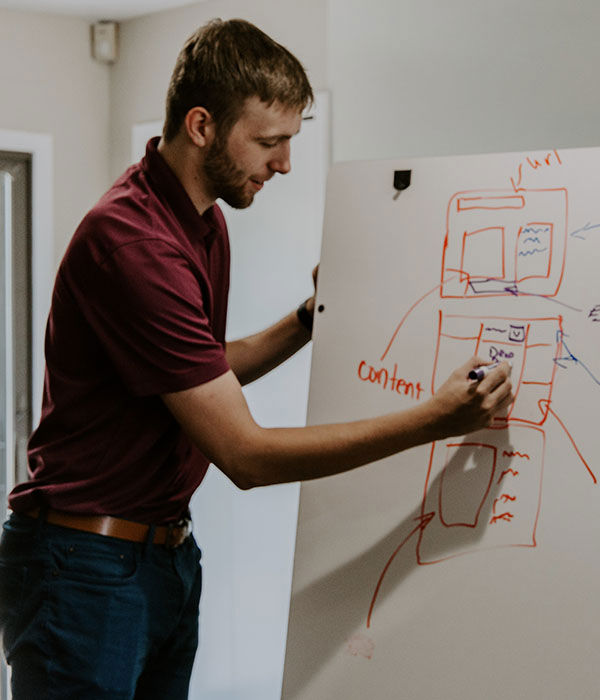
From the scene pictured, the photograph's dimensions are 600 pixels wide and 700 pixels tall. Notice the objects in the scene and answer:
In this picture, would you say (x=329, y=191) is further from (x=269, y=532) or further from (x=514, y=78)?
(x=269, y=532)

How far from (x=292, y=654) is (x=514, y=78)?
1179 millimetres

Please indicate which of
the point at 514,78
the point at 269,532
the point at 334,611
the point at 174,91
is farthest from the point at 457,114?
the point at 269,532

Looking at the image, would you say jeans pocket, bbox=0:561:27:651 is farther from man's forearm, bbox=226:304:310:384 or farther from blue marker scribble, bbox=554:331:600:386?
blue marker scribble, bbox=554:331:600:386

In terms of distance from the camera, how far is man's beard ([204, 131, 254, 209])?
1.31m

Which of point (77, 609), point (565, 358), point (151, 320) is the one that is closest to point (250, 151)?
point (151, 320)

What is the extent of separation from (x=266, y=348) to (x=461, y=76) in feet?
2.44

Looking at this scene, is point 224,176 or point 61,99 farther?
point 61,99

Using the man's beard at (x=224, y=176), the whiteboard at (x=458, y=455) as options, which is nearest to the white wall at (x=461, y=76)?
the whiteboard at (x=458, y=455)

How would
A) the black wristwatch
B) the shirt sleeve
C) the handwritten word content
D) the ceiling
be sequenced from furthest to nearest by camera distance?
the ceiling
the black wristwatch
the handwritten word content
the shirt sleeve

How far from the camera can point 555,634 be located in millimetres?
1263

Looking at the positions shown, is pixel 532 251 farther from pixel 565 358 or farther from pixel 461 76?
pixel 461 76

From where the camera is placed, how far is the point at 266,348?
163cm

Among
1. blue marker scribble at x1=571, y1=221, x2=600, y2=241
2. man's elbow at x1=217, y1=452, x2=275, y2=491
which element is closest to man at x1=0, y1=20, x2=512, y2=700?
man's elbow at x1=217, y1=452, x2=275, y2=491

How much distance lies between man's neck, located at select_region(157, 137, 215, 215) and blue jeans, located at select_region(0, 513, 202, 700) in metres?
0.52
